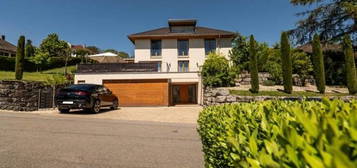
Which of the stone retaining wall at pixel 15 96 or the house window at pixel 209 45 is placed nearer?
the stone retaining wall at pixel 15 96

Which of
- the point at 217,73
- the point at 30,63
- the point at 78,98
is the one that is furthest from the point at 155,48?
the point at 30,63

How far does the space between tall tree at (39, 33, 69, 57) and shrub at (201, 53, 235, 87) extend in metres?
27.1

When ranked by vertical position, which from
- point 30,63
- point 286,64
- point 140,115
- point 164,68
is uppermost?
point 30,63

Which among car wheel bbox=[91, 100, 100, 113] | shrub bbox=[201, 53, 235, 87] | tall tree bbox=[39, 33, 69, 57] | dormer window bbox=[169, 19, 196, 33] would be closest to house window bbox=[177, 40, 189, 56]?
dormer window bbox=[169, 19, 196, 33]

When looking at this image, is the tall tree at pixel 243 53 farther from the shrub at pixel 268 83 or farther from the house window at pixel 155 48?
the house window at pixel 155 48

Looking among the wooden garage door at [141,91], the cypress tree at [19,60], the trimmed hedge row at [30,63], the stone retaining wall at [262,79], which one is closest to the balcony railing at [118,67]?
the wooden garage door at [141,91]

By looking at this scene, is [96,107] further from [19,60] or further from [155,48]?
[155,48]

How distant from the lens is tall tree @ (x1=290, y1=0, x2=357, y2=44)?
18484mm

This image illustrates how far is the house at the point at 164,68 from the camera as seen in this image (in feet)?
55.5

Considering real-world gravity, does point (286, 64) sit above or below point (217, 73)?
above

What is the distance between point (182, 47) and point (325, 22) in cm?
1461

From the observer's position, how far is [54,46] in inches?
1308

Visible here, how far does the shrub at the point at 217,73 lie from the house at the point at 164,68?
1349 millimetres

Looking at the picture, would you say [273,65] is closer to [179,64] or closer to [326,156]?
[179,64]
